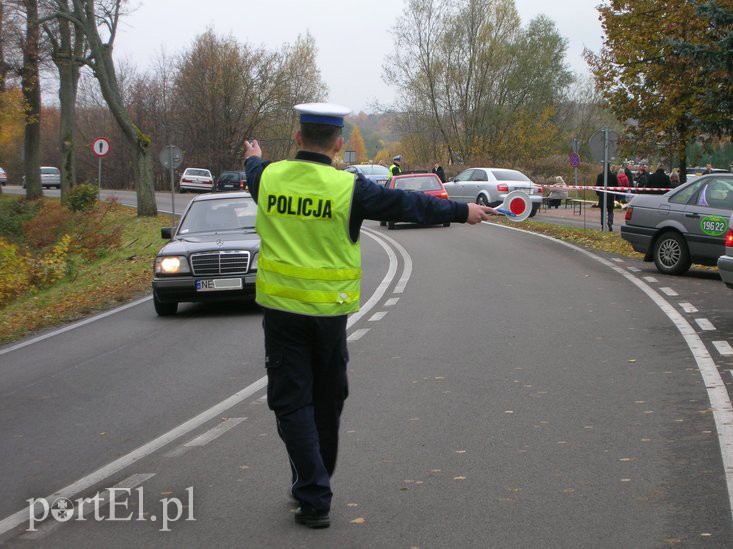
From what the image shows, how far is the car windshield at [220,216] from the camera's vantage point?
1410 centimetres

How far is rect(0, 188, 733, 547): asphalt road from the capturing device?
4887mm

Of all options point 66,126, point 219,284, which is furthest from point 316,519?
point 66,126

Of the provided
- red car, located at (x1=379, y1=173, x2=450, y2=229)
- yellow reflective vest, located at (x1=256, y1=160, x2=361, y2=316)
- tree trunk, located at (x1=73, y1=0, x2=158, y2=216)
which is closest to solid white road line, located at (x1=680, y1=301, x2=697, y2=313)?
yellow reflective vest, located at (x1=256, y1=160, x2=361, y2=316)

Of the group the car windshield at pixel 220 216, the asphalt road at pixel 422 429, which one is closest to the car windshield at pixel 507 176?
the car windshield at pixel 220 216

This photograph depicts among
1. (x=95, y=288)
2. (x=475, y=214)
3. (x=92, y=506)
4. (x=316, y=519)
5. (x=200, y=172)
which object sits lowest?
(x=95, y=288)

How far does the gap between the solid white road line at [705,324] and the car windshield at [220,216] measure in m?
6.04

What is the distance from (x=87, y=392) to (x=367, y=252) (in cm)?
1440

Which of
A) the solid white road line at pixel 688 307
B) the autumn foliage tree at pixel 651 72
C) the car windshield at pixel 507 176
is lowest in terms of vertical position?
the solid white road line at pixel 688 307

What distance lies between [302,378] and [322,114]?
1264 millimetres

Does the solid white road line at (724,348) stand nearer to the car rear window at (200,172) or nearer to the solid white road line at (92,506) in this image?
the solid white road line at (92,506)

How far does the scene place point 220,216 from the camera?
563 inches

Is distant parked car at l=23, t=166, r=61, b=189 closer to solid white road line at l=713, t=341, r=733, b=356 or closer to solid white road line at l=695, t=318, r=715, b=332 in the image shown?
solid white road line at l=695, t=318, r=715, b=332

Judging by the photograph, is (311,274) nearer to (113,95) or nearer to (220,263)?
(220,263)

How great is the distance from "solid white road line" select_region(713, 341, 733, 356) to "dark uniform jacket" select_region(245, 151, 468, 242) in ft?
17.7
